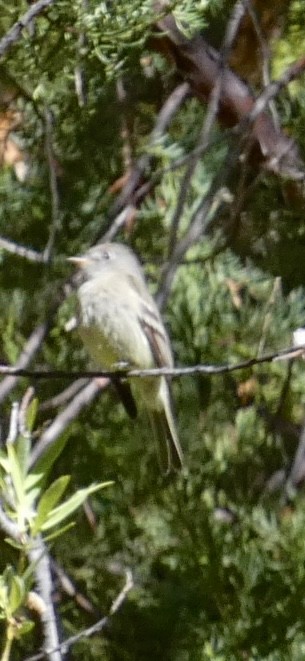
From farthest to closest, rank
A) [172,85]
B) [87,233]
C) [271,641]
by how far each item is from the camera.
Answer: [172,85], [87,233], [271,641]

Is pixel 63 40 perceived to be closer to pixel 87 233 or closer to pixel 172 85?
pixel 87 233

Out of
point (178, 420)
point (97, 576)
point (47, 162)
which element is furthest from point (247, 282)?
point (97, 576)

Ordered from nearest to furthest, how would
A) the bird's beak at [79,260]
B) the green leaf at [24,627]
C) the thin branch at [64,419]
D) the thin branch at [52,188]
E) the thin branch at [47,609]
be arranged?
the green leaf at [24,627] → the thin branch at [47,609] → the thin branch at [64,419] → the thin branch at [52,188] → the bird's beak at [79,260]

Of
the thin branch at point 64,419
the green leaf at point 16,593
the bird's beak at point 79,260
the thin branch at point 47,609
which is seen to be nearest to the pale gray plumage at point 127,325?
the bird's beak at point 79,260

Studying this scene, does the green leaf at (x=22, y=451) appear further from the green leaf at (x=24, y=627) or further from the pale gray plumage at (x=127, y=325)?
the pale gray plumage at (x=127, y=325)

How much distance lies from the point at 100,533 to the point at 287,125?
0.66m

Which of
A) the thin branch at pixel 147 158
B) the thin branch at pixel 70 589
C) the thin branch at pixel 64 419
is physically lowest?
the thin branch at pixel 70 589

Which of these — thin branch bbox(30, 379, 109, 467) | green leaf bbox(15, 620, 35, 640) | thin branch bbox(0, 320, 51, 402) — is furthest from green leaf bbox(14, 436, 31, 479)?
thin branch bbox(0, 320, 51, 402)

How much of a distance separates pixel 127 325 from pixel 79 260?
0.24m

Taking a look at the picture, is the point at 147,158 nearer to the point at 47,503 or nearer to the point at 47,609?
the point at 47,609

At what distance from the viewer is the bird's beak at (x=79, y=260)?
164cm

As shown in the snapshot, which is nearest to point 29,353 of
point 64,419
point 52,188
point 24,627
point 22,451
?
point 64,419

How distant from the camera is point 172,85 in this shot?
6.39 ft

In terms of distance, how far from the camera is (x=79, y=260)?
165cm
